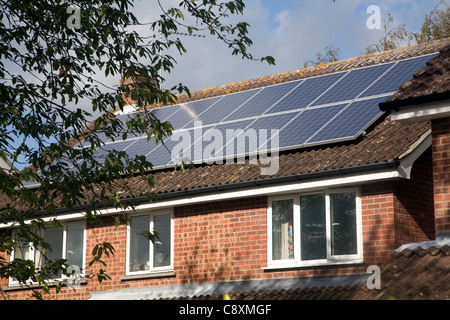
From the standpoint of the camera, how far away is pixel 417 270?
13.0 m

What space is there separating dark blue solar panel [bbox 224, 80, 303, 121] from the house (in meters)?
1.35

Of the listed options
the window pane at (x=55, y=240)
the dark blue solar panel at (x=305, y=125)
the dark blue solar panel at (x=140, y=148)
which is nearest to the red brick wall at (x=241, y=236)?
the window pane at (x=55, y=240)

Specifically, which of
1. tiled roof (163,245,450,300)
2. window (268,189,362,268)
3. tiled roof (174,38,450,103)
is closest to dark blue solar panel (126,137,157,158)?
tiled roof (174,38,450,103)

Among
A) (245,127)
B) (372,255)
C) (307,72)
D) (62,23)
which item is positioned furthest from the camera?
(307,72)

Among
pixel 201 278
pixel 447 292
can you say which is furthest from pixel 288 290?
pixel 447 292

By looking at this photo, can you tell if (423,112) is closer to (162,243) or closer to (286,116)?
(286,116)

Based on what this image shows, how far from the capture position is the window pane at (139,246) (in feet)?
67.8

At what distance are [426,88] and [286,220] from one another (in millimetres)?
5873

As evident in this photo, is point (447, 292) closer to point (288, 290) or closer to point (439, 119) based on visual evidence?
point (439, 119)

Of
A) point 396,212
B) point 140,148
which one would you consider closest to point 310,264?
point 396,212

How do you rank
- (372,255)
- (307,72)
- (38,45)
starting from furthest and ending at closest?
(307,72) < (372,255) < (38,45)

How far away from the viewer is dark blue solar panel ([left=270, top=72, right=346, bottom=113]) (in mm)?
20719

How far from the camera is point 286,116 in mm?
20203

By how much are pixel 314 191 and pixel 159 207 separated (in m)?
4.37
